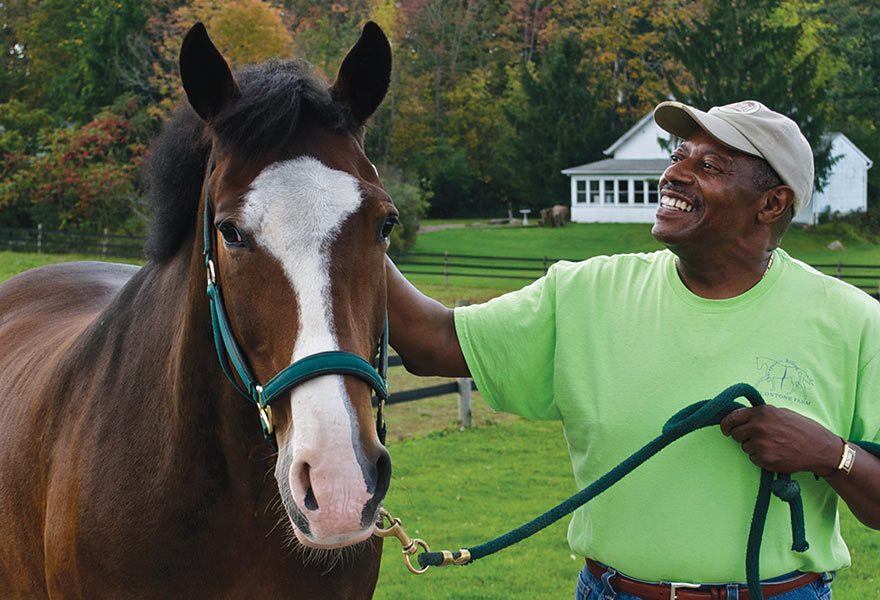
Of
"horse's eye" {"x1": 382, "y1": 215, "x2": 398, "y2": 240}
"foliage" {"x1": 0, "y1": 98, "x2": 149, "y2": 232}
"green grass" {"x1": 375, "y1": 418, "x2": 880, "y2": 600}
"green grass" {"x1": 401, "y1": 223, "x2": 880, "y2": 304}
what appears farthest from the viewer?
"green grass" {"x1": 401, "y1": 223, "x2": 880, "y2": 304}

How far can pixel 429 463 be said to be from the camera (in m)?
7.63

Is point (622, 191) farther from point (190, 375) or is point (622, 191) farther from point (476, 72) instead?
point (190, 375)

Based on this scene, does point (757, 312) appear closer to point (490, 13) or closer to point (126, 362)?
point (126, 362)

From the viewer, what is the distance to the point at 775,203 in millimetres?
2322

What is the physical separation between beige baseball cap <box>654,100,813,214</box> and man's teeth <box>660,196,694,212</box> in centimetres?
19

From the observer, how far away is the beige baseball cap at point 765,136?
2.23 meters

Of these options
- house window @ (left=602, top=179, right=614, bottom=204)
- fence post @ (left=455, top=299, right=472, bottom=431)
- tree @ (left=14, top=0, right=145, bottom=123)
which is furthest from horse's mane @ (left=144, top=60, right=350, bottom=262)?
house window @ (left=602, top=179, right=614, bottom=204)

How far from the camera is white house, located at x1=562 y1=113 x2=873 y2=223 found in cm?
3716

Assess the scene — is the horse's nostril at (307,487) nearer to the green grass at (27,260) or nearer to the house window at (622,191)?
the green grass at (27,260)

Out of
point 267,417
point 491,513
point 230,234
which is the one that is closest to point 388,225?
point 230,234

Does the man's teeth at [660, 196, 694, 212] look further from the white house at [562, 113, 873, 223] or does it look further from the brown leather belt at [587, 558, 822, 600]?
the white house at [562, 113, 873, 223]

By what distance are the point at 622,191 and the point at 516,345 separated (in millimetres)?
39257

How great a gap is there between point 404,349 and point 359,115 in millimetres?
744

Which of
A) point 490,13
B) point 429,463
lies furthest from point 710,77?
point 429,463
